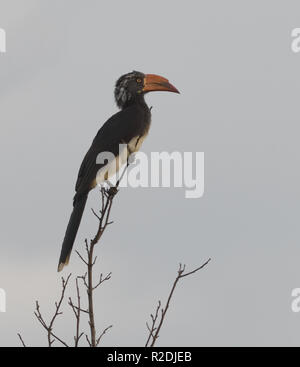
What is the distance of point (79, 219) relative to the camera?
7.27 metres

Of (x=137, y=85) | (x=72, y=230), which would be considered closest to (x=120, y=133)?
(x=137, y=85)

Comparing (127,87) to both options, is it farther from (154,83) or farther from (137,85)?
(154,83)

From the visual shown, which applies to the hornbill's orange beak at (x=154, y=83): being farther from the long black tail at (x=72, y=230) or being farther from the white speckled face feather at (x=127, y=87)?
the long black tail at (x=72, y=230)

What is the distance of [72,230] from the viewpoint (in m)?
7.12

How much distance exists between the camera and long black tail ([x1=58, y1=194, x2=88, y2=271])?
6.79 m

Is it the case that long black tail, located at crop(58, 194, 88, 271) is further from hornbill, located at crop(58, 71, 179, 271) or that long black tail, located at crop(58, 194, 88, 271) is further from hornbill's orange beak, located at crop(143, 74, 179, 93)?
hornbill's orange beak, located at crop(143, 74, 179, 93)

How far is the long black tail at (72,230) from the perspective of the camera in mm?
6793

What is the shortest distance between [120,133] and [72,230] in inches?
55.5

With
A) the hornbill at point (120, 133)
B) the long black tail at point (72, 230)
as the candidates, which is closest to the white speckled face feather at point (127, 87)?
the hornbill at point (120, 133)

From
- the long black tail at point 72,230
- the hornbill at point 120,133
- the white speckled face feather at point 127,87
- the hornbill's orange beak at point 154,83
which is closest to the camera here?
the long black tail at point 72,230
